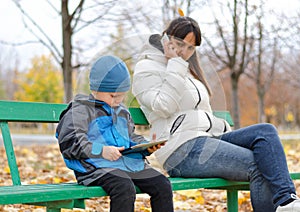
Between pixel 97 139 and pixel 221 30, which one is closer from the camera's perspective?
pixel 97 139

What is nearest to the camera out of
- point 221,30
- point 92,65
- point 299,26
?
point 92,65

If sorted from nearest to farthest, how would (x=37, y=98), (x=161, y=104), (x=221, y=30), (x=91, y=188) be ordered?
(x=91, y=188), (x=161, y=104), (x=221, y=30), (x=37, y=98)

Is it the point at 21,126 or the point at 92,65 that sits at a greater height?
the point at 92,65

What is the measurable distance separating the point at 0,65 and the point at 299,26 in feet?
174

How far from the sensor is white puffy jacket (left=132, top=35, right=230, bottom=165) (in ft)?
10.7

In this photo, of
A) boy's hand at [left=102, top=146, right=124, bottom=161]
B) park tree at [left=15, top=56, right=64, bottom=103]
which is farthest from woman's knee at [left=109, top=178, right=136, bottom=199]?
park tree at [left=15, top=56, right=64, bottom=103]

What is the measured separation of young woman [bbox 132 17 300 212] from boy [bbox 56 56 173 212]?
0.29 meters

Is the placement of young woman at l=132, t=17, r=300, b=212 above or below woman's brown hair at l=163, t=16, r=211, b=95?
below

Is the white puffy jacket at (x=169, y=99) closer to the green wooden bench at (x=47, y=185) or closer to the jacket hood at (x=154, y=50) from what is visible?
the jacket hood at (x=154, y=50)

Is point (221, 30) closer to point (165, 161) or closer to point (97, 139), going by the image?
point (165, 161)

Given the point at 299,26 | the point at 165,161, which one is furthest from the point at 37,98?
the point at 165,161

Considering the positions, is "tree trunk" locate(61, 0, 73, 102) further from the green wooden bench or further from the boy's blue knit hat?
the boy's blue knit hat

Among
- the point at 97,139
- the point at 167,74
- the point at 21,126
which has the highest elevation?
the point at 167,74

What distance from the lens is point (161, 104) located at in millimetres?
3273
